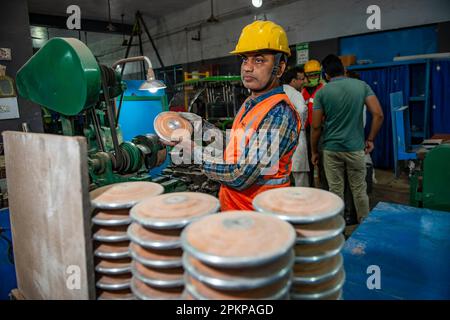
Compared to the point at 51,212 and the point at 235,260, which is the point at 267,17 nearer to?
the point at 51,212

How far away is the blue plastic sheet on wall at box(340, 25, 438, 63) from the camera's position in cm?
563

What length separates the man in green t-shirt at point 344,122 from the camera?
339cm

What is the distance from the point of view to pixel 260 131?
145cm

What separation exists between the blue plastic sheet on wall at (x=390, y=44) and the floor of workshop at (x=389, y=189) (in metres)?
2.27

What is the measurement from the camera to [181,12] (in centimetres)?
1008

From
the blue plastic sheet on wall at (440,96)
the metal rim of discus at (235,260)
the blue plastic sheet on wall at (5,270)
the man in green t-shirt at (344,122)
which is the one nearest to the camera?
the metal rim of discus at (235,260)

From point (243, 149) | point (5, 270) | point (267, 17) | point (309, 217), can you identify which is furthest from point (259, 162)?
point (267, 17)

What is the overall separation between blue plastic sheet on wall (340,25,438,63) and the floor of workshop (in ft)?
7.46

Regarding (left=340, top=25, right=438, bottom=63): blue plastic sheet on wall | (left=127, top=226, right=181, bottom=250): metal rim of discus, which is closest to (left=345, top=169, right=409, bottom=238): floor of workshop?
(left=340, top=25, right=438, bottom=63): blue plastic sheet on wall

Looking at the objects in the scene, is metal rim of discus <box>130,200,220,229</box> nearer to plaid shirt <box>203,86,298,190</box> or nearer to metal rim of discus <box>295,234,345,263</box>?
metal rim of discus <box>295,234,345,263</box>

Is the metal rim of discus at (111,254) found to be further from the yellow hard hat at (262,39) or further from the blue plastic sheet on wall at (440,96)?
the blue plastic sheet on wall at (440,96)

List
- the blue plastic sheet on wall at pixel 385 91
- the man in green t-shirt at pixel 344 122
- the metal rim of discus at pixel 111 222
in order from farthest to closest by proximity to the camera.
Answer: the blue plastic sheet on wall at pixel 385 91, the man in green t-shirt at pixel 344 122, the metal rim of discus at pixel 111 222

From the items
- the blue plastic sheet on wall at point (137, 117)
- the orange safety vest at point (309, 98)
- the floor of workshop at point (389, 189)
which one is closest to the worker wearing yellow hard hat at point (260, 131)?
the blue plastic sheet on wall at point (137, 117)

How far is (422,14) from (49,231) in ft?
21.7
